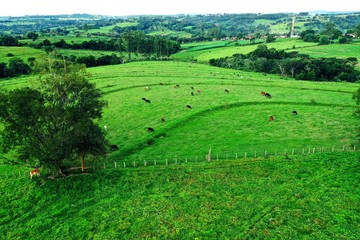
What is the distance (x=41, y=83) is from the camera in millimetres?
31141

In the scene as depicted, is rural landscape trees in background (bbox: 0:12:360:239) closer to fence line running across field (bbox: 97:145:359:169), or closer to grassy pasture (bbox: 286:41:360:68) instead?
fence line running across field (bbox: 97:145:359:169)

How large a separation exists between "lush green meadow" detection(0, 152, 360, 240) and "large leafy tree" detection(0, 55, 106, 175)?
3662 mm

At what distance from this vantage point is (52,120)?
30.4 meters

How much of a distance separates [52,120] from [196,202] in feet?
56.8

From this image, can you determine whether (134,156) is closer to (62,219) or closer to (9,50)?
(62,219)

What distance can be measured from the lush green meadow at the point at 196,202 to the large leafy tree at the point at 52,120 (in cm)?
366

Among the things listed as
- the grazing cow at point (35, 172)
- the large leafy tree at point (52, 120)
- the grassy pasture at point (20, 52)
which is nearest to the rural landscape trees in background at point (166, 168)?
the large leafy tree at point (52, 120)

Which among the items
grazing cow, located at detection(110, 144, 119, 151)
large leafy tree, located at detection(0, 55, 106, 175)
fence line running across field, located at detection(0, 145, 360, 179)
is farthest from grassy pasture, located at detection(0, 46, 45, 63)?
fence line running across field, located at detection(0, 145, 360, 179)

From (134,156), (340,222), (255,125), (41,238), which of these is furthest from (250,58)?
(41,238)

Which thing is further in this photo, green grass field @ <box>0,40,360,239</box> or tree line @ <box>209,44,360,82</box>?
tree line @ <box>209,44,360,82</box>

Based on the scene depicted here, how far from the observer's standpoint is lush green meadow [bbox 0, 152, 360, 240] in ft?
79.2

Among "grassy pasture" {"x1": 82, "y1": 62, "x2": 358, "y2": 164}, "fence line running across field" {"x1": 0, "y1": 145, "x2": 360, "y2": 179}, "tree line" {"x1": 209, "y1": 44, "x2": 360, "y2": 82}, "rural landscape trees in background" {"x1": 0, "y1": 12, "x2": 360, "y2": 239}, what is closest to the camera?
"rural landscape trees in background" {"x1": 0, "y1": 12, "x2": 360, "y2": 239}

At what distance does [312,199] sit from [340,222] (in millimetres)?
3483

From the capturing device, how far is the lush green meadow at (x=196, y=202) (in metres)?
24.1
